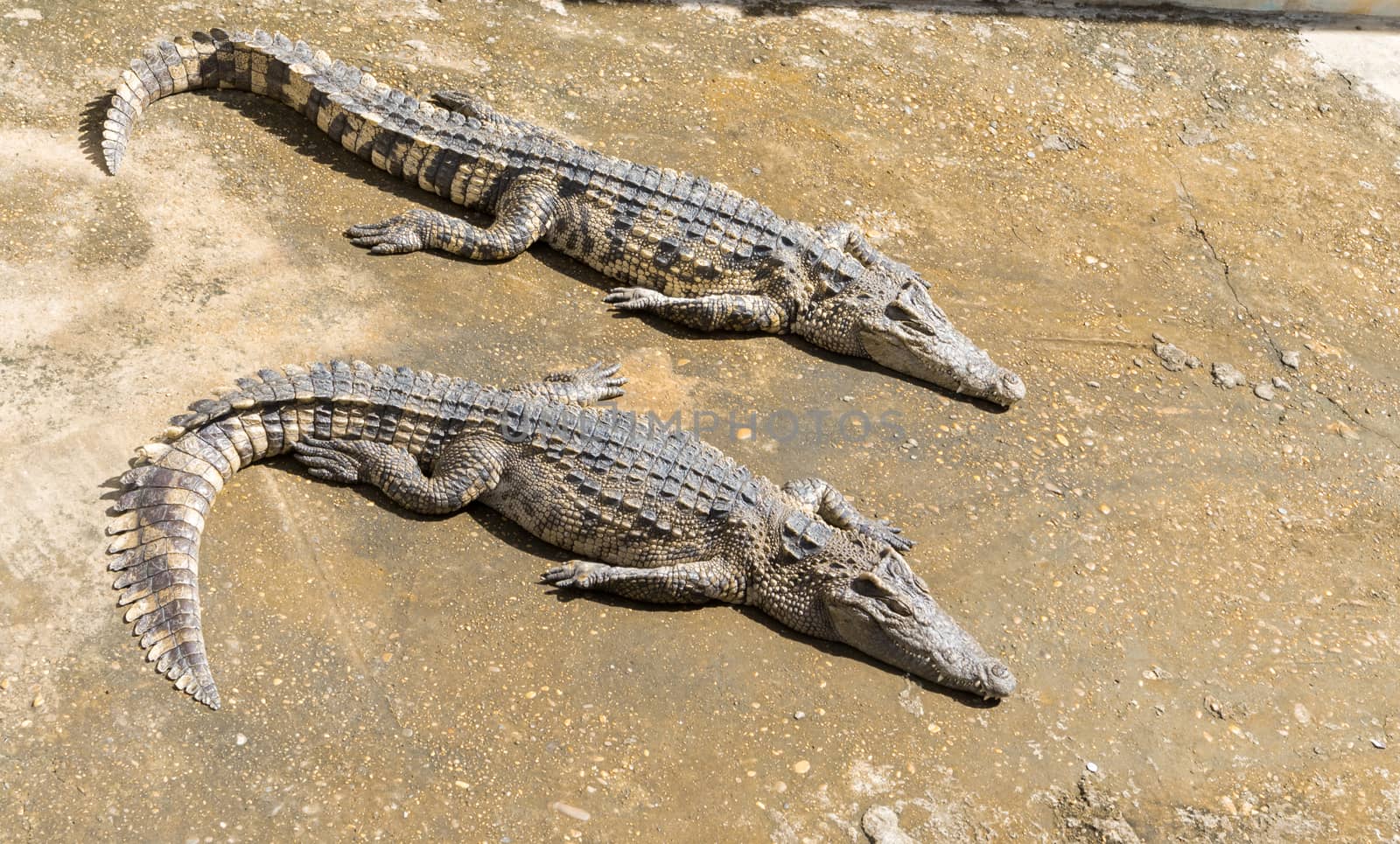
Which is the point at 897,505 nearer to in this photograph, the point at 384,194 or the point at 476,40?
the point at 384,194

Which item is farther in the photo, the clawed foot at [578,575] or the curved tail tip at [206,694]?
the clawed foot at [578,575]

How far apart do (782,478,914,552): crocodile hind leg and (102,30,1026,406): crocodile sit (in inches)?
65.2

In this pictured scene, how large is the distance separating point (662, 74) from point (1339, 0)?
8461 millimetres

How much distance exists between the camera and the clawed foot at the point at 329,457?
21.1 ft

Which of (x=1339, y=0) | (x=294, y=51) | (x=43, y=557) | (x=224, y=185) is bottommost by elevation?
(x=43, y=557)

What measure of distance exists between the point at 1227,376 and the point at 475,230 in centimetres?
590

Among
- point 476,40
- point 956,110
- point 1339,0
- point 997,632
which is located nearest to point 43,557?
point 997,632

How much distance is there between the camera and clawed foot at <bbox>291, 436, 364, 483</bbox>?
642 cm

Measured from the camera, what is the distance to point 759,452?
734 cm

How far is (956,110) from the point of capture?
10.8 metres

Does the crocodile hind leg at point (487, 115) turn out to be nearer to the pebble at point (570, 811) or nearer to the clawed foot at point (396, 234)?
the clawed foot at point (396, 234)

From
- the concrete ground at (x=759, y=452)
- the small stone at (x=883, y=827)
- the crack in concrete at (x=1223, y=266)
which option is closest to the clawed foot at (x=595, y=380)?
the concrete ground at (x=759, y=452)

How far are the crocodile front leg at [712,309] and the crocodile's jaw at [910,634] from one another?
8.44 ft

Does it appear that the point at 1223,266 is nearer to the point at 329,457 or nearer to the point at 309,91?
the point at 329,457
